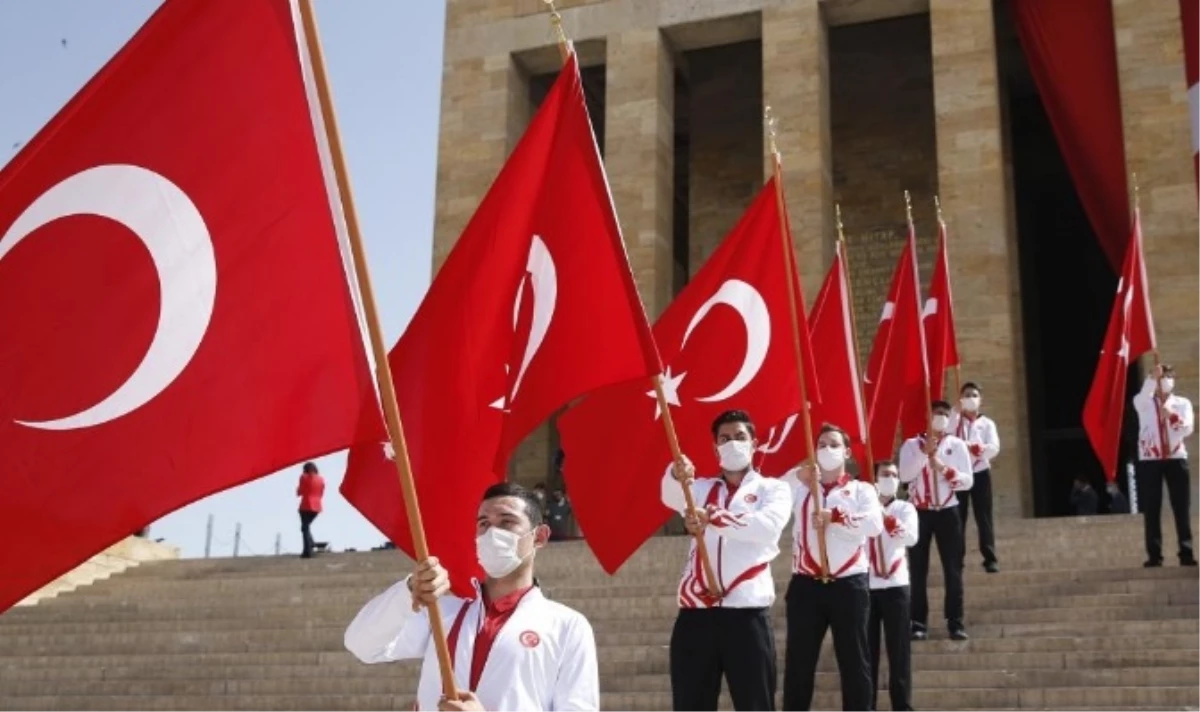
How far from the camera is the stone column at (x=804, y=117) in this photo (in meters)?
20.0

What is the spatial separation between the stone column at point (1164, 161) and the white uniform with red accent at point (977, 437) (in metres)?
7.07

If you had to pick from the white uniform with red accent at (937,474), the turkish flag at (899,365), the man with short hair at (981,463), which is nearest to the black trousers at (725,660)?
the white uniform with red accent at (937,474)

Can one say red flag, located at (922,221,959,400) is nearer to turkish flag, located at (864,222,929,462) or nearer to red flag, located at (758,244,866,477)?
turkish flag, located at (864,222,929,462)

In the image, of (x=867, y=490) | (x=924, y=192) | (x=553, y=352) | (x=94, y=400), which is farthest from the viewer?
(x=924, y=192)

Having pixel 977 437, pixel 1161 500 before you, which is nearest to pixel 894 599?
pixel 977 437

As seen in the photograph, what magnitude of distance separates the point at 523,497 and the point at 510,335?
163 cm

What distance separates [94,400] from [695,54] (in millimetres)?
21258

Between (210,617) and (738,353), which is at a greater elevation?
(738,353)

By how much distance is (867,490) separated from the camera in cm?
756

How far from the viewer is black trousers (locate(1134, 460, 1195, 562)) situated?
36.3ft

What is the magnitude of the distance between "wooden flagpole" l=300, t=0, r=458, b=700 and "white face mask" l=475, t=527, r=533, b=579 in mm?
198

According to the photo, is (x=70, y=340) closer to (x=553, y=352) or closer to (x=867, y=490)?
(x=553, y=352)

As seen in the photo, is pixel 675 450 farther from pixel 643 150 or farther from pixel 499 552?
pixel 643 150

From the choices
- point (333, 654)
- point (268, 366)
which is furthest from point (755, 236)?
point (333, 654)
